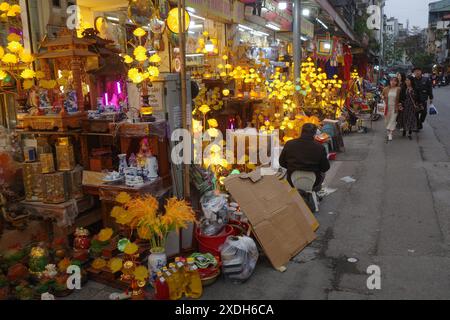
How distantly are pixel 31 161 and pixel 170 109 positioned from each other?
2378 mm

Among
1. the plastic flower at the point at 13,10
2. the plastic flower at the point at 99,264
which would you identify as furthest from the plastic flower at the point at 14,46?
the plastic flower at the point at 99,264

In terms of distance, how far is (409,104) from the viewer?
1424 centimetres

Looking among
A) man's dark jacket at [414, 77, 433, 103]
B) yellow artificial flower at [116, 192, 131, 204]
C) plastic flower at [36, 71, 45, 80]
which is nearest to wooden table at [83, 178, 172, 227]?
yellow artificial flower at [116, 192, 131, 204]

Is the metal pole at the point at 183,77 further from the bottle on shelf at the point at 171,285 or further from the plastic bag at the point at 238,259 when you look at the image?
the bottle on shelf at the point at 171,285

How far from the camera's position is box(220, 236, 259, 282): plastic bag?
5.31m

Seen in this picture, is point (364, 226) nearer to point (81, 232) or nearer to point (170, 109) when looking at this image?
point (170, 109)

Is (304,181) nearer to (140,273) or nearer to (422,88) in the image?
(140,273)

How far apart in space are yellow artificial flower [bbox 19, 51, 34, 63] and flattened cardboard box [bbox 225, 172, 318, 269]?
15.7 ft

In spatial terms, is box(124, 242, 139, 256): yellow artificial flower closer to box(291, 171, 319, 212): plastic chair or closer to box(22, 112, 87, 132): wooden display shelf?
box(22, 112, 87, 132): wooden display shelf

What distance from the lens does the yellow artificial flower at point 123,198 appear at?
5.60 metres

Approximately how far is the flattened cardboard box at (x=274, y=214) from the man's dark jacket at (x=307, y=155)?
86 centimetres

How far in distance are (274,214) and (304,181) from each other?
1.69m
